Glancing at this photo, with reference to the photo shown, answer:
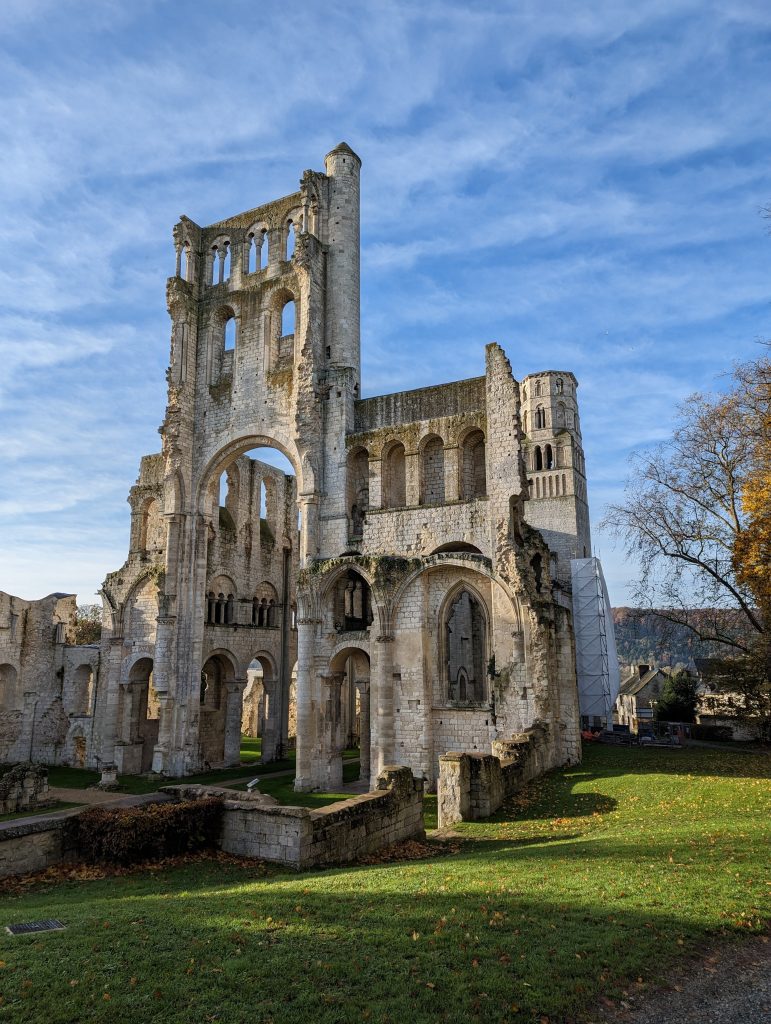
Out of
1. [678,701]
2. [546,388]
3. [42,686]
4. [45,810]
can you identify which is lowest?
[45,810]

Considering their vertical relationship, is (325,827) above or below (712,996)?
above

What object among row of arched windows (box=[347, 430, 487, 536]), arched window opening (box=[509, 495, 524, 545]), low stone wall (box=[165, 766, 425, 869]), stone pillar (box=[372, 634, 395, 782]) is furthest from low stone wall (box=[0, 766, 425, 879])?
row of arched windows (box=[347, 430, 487, 536])

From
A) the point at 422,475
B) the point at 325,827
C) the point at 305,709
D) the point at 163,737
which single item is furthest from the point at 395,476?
the point at 325,827

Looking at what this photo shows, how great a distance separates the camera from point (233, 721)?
31.5m

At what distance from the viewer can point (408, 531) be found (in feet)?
77.0

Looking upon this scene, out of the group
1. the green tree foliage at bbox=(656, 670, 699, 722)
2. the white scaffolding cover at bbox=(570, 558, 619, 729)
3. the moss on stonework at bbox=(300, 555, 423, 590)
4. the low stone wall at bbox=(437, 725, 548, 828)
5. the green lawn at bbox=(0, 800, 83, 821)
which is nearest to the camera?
the low stone wall at bbox=(437, 725, 548, 828)

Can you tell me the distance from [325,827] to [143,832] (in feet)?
10.7

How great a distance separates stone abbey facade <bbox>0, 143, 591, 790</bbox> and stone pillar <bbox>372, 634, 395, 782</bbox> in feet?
0.23

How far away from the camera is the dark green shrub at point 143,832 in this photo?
12.0 meters

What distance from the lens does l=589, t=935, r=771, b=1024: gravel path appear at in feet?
18.0

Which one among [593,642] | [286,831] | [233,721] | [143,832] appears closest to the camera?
[286,831]

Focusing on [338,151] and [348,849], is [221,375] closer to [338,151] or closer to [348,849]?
[338,151]

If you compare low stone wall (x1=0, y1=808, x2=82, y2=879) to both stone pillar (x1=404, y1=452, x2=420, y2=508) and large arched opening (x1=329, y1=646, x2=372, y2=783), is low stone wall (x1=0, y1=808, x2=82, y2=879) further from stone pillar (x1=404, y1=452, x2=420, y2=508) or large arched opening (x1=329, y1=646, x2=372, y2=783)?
stone pillar (x1=404, y1=452, x2=420, y2=508)

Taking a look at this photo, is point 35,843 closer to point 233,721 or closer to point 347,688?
point 233,721
